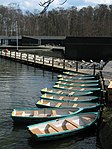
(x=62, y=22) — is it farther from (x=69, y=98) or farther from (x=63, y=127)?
(x=63, y=127)

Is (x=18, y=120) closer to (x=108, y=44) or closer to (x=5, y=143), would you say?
(x=5, y=143)

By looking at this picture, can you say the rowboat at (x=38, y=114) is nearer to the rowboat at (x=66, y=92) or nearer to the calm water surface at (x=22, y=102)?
the calm water surface at (x=22, y=102)

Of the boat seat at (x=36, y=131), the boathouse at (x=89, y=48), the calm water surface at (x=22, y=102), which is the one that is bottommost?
the calm water surface at (x=22, y=102)

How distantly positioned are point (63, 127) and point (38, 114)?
2648 mm

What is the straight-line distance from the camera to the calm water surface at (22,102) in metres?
16.7

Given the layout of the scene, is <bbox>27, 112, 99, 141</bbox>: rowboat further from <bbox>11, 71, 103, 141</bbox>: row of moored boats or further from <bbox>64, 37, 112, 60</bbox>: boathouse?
<bbox>64, 37, 112, 60</bbox>: boathouse

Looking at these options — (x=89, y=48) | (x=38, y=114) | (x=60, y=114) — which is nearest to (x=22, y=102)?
(x=38, y=114)

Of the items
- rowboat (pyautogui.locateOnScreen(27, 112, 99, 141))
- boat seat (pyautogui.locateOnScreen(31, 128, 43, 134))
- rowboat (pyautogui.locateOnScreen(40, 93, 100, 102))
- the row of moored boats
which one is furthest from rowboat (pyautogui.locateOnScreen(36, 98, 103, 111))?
boat seat (pyautogui.locateOnScreen(31, 128, 43, 134))

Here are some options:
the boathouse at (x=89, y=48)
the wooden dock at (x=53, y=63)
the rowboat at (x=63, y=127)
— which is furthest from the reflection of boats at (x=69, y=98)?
the boathouse at (x=89, y=48)

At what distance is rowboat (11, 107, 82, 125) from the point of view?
1925cm

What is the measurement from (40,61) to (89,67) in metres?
11.9

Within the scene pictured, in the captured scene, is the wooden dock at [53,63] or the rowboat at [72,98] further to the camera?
the wooden dock at [53,63]

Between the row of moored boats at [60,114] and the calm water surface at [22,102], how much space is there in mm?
469

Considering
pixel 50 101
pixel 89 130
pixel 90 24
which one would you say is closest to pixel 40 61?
pixel 50 101
